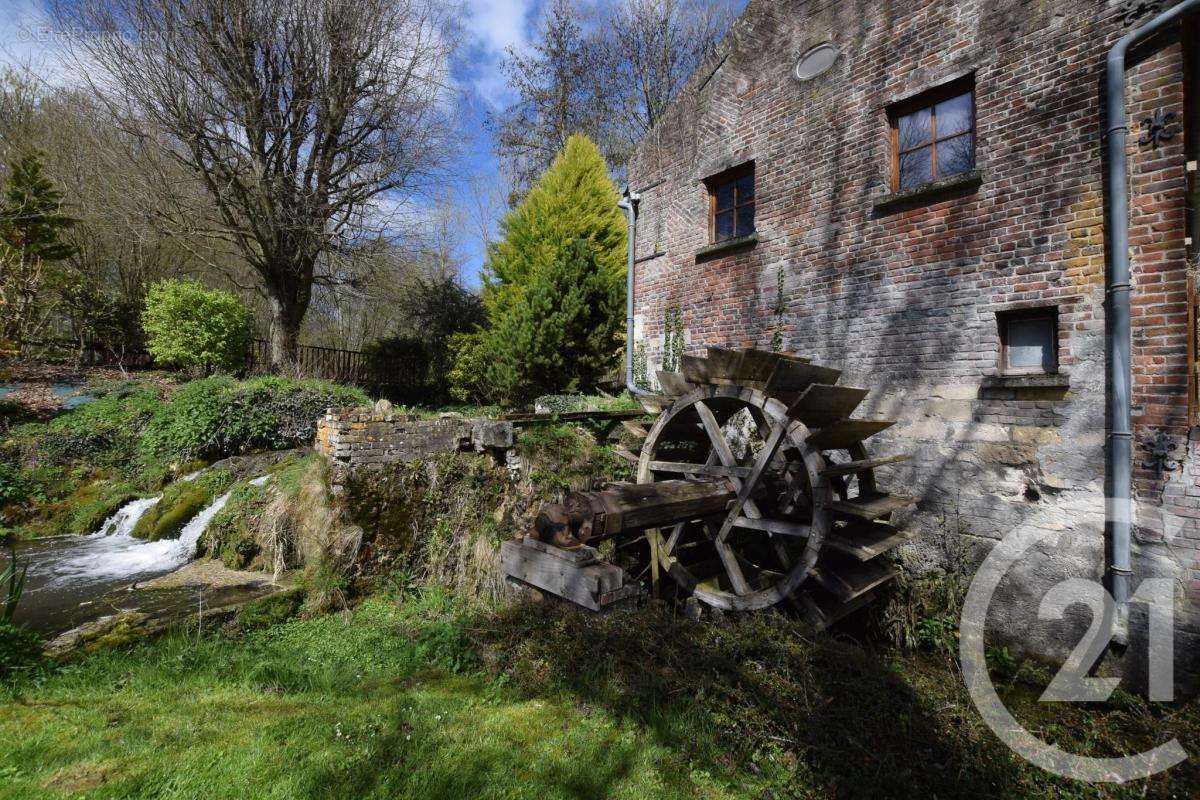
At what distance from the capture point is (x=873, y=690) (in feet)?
9.38

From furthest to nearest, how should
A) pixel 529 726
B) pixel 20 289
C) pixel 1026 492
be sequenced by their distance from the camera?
pixel 20 289, pixel 1026 492, pixel 529 726

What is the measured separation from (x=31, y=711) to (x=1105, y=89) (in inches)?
292

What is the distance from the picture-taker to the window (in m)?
4.75

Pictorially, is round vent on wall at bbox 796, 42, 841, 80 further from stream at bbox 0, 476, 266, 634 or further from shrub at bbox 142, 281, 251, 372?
shrub at bbox 142, 281, 251, 372

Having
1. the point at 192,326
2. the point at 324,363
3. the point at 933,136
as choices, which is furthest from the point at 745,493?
the point at 324,363

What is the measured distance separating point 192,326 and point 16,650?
9617 millimetres

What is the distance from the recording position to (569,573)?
3166 mm

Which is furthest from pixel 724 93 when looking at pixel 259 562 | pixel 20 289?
pixel 20 289

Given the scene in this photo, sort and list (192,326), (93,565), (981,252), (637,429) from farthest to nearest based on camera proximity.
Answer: (192,326) < (93,565) < (637,429) < (981,252)

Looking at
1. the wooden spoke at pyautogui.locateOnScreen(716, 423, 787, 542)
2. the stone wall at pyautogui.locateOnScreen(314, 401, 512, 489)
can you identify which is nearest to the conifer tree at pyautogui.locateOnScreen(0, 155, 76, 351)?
the stone wall at pyautogui.locateOnScreen(314, 401, 512, 489)

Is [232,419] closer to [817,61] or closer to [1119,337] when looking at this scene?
[817,61]

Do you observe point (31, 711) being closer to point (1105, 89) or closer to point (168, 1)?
point (1105, 89)

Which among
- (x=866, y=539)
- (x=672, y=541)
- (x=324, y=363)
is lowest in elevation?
(x=672, y=541)

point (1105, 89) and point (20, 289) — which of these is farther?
point (20, 289)
